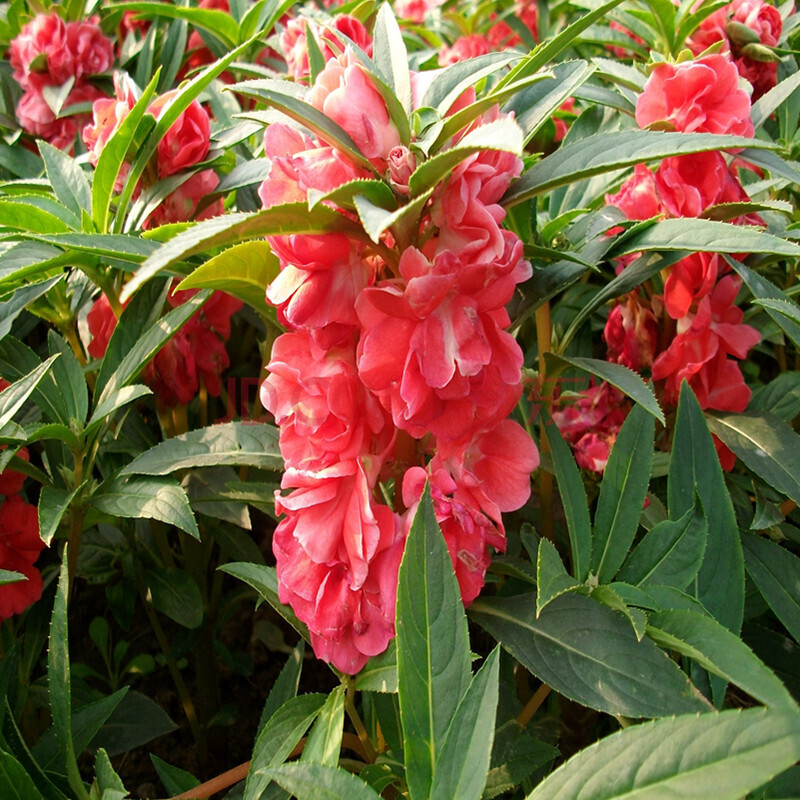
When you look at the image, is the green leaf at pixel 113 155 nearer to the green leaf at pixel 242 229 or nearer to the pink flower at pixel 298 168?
the pink flower at pixel 298 168

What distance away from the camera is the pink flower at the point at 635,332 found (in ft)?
3.13

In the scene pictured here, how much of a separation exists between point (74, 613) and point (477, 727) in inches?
48.4

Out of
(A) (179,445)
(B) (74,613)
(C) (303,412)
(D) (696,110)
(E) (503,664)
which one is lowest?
(B) (74,613)

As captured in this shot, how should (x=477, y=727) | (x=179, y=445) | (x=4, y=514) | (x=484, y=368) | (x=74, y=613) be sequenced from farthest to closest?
1. (x=74, y=613)
2. (x=4, y=514)
3. (x=179, y=445)
4. (x=484, y=368)
5. (x=477, y=727)

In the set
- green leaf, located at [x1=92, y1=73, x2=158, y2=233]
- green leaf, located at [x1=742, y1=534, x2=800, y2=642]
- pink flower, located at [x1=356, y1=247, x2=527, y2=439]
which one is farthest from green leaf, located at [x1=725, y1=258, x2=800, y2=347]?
green leaf, located at [x1=92, y1=73, x2=158, y2=233]

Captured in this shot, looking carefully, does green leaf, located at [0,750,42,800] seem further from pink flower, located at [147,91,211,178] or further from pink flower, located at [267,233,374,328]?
pink flower, located at [147,91,211,178]

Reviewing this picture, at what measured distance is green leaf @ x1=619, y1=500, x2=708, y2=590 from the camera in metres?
0.70

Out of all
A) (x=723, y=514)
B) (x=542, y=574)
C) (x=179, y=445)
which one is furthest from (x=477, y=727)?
(x=179, y=445)

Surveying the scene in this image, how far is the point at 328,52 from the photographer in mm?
1026

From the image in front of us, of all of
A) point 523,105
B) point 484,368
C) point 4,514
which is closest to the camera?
point 484,368

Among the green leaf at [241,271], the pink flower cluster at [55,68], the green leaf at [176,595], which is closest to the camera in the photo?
the green leaf at [241,271]

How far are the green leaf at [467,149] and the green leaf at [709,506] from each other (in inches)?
14.2

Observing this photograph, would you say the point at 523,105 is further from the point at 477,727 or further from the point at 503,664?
the point at 503,664

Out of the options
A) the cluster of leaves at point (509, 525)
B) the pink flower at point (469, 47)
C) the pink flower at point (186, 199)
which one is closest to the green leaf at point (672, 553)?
the cluster of leaves at point (509, 525)
